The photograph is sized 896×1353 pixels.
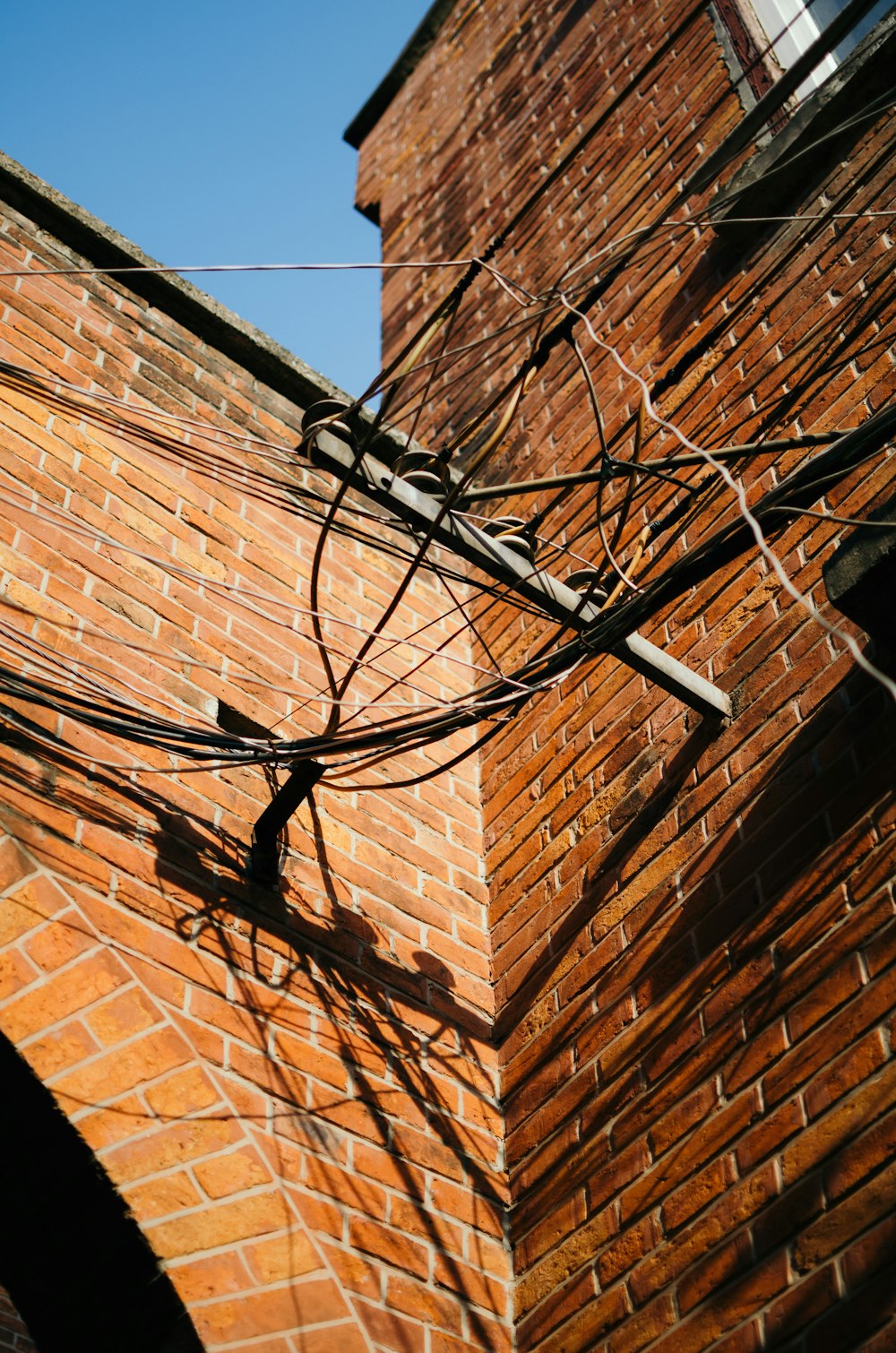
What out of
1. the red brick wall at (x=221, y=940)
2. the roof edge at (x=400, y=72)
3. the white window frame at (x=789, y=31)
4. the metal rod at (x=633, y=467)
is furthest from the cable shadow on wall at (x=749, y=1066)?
the roof edge at (x=400, y=72)

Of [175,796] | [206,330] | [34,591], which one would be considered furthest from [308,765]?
[206,330]

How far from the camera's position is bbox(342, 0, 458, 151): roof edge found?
8414 millimetres

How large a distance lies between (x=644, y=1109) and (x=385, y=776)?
1.36 metres

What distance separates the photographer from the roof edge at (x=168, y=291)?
4.32 m

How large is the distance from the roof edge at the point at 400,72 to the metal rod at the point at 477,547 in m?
6.66

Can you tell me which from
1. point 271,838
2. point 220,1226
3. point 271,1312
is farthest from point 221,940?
point 271,1312

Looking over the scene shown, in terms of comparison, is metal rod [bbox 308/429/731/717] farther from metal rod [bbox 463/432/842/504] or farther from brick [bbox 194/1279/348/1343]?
brick [bbox 194/1279/348/1343]

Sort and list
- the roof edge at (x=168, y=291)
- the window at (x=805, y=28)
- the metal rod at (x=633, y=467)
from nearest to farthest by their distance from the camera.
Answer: the metal rod at (x=633, y=467) → the roof edge at (x=168, y=291) → the window at (x=805, y=28)

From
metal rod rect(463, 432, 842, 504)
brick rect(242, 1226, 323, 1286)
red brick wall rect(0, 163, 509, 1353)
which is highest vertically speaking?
metal rod rect(463, 432, 842, 504)

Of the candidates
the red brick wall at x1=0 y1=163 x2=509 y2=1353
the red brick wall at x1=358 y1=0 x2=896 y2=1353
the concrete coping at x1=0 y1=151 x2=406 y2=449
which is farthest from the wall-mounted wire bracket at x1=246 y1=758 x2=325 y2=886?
the concrete coping at x1=0 y1=151 x2=406 y2=449

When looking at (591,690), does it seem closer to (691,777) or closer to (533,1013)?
(691,777)

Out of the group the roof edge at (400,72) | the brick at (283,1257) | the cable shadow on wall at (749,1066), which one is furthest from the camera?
the roof edge at (400,72)

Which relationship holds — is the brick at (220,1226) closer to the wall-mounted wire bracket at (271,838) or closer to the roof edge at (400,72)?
the wall-mounted wire bracket at (271,838)

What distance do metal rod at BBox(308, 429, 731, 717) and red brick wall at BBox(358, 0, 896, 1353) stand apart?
27 cm
